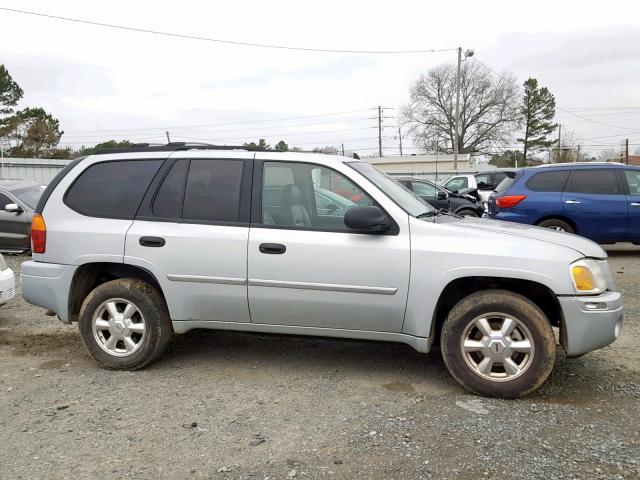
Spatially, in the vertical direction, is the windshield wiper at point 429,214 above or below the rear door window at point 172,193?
below

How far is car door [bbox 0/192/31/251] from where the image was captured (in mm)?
10938

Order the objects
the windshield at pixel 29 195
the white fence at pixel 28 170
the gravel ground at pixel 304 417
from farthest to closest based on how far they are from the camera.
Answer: the white fence at pixel 28 170, the windshield at pixel 29 195, the gravel ground at pixel 304 417

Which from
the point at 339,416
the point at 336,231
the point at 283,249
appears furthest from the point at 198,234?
the point at 339,416

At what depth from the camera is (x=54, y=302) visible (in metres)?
4.63

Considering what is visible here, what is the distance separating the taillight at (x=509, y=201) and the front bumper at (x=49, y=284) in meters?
7.69

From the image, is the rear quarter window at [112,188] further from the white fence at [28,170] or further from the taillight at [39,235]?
the white fence at [28,170]

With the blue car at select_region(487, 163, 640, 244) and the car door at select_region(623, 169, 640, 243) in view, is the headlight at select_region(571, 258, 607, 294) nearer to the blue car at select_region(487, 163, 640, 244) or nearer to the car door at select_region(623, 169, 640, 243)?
the blue car at select_region(487, 163, 640, 244)

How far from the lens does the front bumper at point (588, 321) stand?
3771mm

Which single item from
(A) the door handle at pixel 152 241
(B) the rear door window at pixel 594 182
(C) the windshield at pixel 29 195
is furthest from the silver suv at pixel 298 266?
(C) the windshield at pixel 29 195

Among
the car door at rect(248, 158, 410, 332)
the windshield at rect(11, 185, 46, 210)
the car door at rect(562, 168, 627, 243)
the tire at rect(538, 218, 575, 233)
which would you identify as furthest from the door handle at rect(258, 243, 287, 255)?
the windshield at rect(11, 185, 46, 210)

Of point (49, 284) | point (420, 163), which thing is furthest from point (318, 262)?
point (420, 163)

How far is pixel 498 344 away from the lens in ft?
12.7

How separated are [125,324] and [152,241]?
2.45ft

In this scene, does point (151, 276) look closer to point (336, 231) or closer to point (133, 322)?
point (133, 322)
